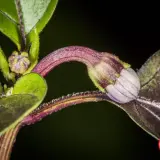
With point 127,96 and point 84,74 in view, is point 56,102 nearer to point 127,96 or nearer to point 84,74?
point 127,96

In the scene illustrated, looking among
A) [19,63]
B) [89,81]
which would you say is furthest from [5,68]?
[89,81]

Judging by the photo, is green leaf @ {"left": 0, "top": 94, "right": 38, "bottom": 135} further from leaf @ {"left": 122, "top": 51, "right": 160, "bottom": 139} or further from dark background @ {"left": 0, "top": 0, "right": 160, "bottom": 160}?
dark background @ {"left": 0, "top": 0, "right": 160, "bottom": 160}

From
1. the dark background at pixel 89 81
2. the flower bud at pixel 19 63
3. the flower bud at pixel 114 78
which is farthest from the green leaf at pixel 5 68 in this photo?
the dark background at pixel 89 81

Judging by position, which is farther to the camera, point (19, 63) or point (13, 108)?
point (19, 63)

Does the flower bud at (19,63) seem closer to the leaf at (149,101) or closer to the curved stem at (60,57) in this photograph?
the curved stem at (60,57)

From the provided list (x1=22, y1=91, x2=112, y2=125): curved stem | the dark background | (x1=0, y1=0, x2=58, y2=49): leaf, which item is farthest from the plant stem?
the dark background

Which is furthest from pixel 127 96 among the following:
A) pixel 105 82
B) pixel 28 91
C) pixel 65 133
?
pixel 65 133

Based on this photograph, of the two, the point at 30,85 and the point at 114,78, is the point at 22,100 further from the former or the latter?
the point at 114,78
